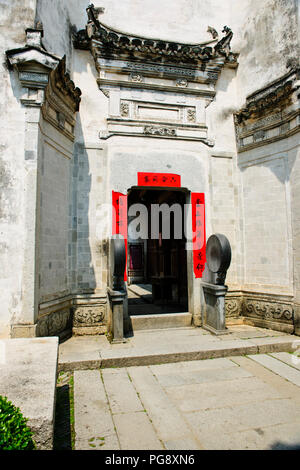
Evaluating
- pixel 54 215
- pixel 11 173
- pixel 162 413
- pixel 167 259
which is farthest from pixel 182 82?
pixel 162 413

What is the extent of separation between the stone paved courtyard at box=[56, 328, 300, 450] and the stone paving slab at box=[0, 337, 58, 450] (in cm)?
65

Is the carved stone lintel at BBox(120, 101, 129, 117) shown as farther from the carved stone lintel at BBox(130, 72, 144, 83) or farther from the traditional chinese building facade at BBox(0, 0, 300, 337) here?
the carved stone lintel at BBox(130, 72, 144, 83)

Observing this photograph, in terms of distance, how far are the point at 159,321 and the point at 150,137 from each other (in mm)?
4132

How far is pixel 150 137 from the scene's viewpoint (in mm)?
6785

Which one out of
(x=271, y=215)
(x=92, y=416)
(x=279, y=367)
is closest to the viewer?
(x=92, y=416)

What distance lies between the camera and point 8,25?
4.98m

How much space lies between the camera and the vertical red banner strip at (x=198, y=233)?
6766 millimetres

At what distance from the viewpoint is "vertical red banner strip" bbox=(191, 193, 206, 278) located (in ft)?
22.2

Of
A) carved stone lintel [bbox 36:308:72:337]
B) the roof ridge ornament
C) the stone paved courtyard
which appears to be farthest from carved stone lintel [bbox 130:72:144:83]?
the stone paved courtyard

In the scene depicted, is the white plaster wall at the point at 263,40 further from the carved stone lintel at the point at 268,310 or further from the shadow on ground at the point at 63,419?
the shadow on ground at the point at 63,419

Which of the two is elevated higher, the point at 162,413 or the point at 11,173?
the point at 11,173

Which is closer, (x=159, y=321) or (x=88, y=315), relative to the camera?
(x=88, y=315)

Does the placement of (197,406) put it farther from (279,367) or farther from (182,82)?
(182,82)
